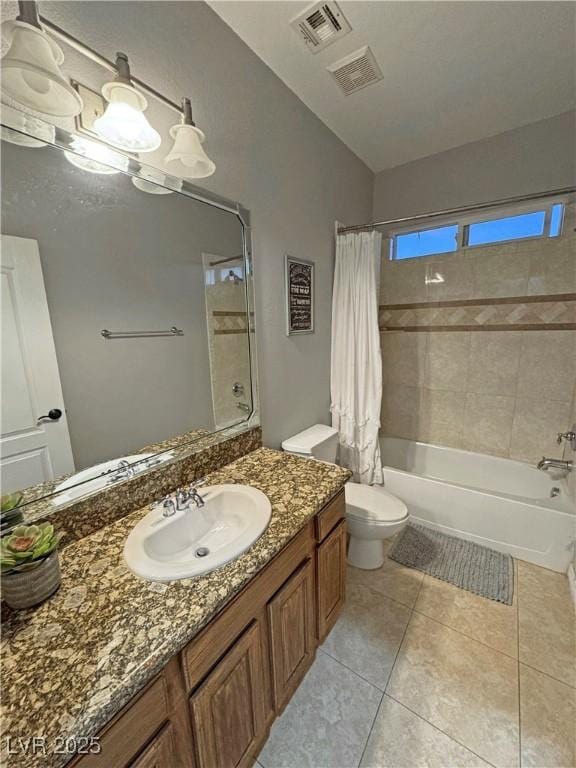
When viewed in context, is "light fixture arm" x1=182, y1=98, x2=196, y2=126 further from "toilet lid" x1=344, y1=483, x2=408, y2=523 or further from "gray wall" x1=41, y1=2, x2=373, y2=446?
"toilet lid" x1=344, y1=483, x2=408, y2=523

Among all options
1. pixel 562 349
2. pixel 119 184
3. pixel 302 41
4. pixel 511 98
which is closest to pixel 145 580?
pixel 119 184

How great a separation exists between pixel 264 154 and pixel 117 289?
1.03 m

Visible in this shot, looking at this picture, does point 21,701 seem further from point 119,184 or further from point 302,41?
point 302,41

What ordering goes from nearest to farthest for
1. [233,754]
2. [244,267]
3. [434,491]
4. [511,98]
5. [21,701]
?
1. [21,701]
2. [233,754]
3. [244,267]
4. [511,98]
5. [434,491]

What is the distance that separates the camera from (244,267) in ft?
4.83

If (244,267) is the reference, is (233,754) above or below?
below

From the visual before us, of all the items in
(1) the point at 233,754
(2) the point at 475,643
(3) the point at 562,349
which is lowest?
(2) the point at 475,643

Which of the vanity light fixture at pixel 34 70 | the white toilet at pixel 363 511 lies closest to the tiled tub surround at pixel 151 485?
the white toilet at pixel 363 511

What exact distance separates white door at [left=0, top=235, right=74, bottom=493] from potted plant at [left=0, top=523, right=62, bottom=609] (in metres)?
0.22

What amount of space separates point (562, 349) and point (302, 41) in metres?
2.31

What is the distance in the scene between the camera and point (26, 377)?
0.87 metres

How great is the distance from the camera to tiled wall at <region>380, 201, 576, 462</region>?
2.08 metres

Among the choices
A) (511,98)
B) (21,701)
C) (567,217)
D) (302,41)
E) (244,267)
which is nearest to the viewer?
(21,701)

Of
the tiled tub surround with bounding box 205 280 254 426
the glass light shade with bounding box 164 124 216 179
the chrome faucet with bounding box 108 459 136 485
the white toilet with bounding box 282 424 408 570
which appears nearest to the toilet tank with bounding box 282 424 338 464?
the white toilet with bounding box 282 424 408 570
